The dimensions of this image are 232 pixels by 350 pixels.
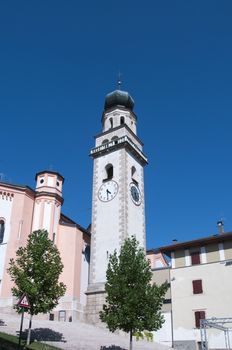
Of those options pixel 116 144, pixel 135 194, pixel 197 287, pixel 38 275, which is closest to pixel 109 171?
pixel 116 144

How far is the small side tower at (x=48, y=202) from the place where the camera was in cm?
4509

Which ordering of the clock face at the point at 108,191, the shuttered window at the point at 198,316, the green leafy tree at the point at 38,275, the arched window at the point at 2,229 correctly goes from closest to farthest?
the green leafy tree at the point at 38,275 < the shuttered window at the point at 198,316 < the arched window at the point at 2,229 < the clock face at the point at 108,191

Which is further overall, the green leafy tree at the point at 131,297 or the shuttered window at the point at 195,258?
the shuttered window at the point at 195,258

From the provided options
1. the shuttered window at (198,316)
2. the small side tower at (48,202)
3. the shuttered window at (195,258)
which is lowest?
the shuttered window at (198,316)

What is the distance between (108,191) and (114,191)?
0.94 metres

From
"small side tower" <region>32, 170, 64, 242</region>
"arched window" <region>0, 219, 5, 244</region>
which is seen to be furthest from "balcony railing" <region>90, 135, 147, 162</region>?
"arched window" <region>0, 219, 5, 244</region>

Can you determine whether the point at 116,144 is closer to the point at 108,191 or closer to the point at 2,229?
the point at 108,191

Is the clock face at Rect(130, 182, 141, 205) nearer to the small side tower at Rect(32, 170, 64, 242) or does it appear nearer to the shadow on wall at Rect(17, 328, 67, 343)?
the small side tower at Rect(32, 170, 64, 242)

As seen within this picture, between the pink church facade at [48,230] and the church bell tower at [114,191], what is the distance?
15.1ft

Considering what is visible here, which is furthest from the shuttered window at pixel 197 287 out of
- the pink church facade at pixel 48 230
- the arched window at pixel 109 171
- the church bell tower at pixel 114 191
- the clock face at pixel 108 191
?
the arched window at pixel 109 171

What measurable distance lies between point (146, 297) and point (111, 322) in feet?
8.70

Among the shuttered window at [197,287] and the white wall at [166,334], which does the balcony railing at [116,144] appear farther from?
the white wall at [166,334]

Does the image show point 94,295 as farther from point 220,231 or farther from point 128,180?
point 220,231

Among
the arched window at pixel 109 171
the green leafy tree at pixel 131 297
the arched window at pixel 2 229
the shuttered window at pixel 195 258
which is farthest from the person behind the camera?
the arched window at pixel 109 171
